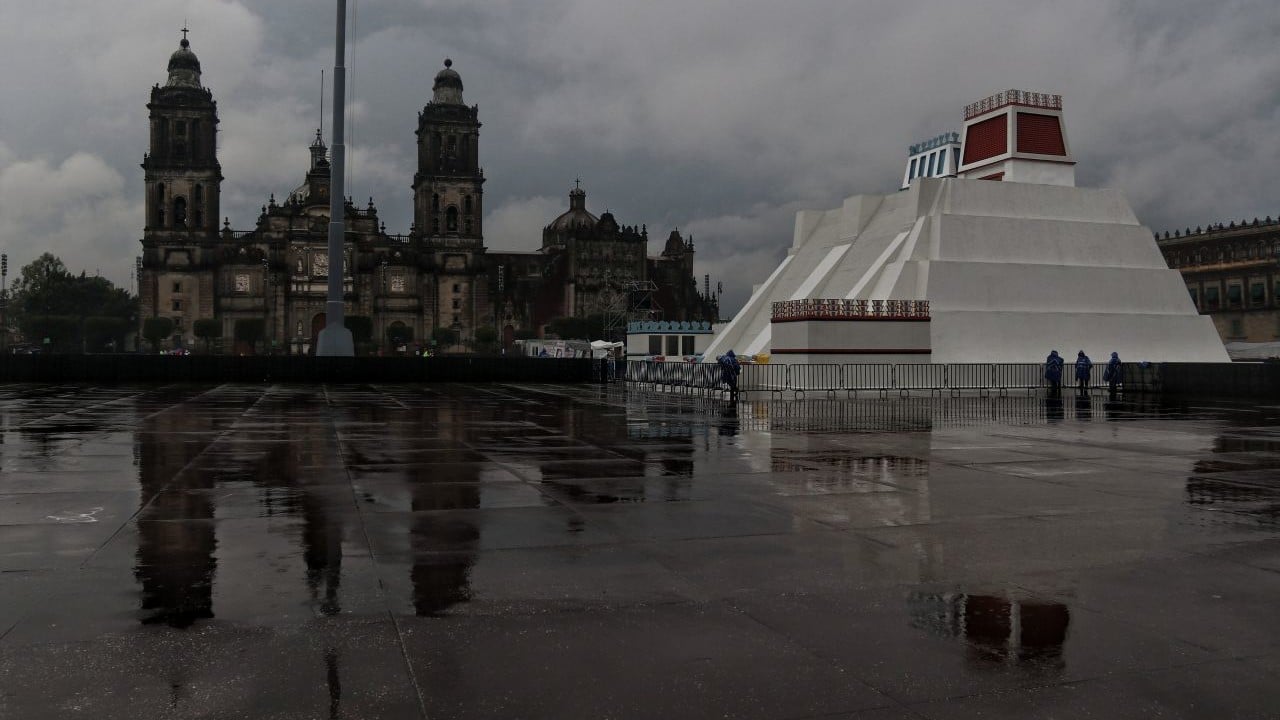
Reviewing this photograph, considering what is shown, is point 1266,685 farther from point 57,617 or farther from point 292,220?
point 292,220

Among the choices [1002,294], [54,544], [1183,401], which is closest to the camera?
[54,544]

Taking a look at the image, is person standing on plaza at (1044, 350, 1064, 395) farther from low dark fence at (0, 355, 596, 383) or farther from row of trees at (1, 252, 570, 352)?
row of trees at (1, 252, 570, 352)

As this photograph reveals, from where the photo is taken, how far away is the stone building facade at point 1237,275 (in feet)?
293

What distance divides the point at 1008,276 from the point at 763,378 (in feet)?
61.6

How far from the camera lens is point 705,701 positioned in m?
4.19

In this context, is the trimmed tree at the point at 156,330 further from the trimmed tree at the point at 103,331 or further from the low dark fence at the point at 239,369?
the low dark fence at the point at 239,369

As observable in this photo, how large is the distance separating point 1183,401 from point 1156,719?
28.1 m

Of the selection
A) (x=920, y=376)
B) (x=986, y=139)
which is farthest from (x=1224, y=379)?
(x=986, y=139)

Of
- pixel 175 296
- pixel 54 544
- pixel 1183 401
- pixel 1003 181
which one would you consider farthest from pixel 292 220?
pixel 54 544

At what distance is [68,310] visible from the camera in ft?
422

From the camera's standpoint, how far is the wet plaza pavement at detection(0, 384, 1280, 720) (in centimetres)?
429

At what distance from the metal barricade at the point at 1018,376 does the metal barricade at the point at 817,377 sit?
6241mm

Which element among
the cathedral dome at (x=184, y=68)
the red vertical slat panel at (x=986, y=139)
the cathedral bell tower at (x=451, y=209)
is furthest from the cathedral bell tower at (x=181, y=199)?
the red vertical slat panel at (x=986, y=139)

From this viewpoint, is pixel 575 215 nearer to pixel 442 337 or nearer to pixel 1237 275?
pixel 442 337
